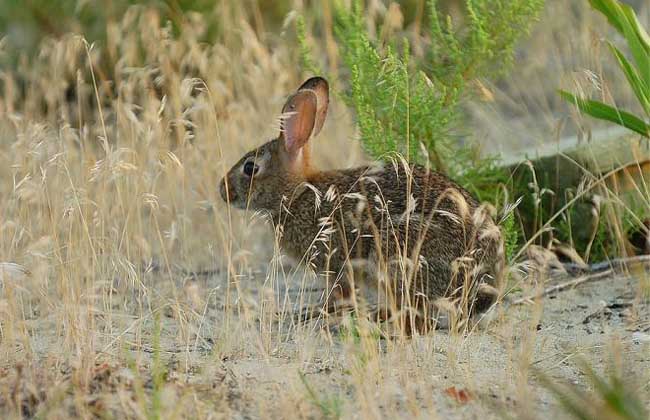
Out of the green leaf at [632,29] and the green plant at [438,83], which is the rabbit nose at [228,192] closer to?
the green plant at [438,83]

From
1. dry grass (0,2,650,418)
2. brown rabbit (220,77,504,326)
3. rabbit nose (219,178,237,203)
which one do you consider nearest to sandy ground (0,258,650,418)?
dry grass (0,2,650,418)

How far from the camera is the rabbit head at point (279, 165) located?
201 inches

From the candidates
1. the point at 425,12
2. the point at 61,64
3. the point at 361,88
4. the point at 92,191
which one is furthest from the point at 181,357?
the point at 425,12

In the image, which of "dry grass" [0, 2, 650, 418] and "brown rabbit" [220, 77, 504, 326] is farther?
"brown rabbit" [220, 77, 504, 326]

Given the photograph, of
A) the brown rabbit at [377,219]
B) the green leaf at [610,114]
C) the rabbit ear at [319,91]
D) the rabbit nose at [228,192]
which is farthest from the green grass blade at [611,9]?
the rabbit nose at [228,192]

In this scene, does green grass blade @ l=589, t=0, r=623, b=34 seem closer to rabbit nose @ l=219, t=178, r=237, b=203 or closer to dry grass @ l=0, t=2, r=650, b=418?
dry grass @ l=0, t=2, r=650, b=418

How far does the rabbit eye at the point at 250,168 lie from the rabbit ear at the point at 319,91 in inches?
14.0

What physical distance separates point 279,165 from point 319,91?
17.3 inches

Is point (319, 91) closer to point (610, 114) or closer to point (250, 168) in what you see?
point (250, 168)

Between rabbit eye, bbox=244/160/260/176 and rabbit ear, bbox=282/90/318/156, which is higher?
rabbit ear, bbox=282/90/318/156

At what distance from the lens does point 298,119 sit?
5141mm

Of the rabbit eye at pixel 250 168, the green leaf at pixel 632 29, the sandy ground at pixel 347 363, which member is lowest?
the sandy ground at pixel 347 363

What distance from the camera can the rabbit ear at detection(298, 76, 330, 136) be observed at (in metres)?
5.03

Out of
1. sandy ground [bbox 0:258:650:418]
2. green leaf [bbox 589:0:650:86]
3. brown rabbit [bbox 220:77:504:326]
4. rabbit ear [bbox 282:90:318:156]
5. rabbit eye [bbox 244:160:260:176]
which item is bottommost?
sandy ground [bbox 0:258:650:418]
